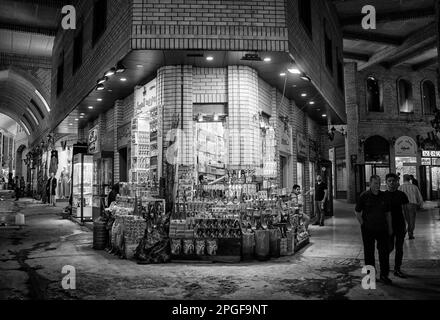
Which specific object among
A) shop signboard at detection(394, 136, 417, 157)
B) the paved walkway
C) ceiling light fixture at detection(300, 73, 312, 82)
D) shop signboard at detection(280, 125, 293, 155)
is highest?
ceiling light fixture at detection(300, 73, 312, 82)

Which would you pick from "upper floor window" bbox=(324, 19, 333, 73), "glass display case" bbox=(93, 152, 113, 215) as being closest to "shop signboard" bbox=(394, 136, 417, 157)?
"upper floor window" bbox=(324, 19, 333, 73)

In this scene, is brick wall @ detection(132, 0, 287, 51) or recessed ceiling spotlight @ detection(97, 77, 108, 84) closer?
brick wall @ detection(132, 0, 287, 51)

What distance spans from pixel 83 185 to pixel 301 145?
895cm

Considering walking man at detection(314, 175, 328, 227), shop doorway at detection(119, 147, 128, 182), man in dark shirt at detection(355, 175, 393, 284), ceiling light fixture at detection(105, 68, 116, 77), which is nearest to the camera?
man in dark shirt at detection(355, 175, 393, 284)

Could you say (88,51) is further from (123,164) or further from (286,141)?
(286,141)

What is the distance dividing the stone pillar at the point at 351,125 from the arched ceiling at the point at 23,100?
20102mm

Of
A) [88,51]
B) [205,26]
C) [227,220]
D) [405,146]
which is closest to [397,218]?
[227,220]

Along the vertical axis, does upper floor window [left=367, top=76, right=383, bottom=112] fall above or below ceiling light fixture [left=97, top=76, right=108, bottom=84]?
above

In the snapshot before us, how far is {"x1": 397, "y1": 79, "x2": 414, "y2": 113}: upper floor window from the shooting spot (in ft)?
90.5

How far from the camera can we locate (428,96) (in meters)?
28.4

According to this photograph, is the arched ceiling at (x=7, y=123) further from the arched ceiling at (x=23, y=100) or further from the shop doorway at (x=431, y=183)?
the shop doorway at (x=431, y=183)

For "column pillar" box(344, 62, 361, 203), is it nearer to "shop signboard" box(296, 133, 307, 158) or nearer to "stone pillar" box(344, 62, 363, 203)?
"stone pillar" box(344, 62, 363, 203)

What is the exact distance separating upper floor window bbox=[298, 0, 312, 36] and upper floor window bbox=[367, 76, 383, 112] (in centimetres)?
1632

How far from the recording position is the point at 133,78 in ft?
36.8
